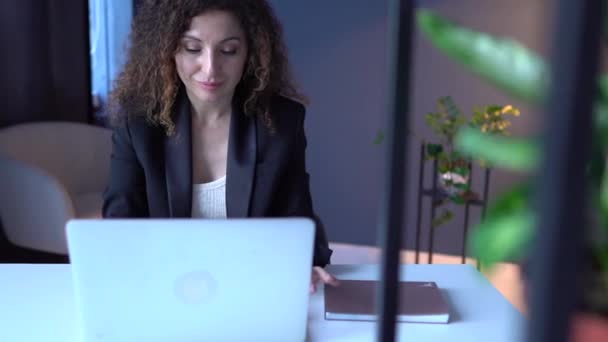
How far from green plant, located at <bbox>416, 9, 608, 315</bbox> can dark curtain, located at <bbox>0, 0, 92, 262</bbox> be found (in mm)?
3083

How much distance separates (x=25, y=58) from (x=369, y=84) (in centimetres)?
179

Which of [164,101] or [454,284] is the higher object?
[164,101]

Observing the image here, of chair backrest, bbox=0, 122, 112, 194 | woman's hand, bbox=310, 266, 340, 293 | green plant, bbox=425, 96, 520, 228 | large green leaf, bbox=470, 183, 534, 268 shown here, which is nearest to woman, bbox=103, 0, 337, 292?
woman's hand, bbox=310, 266, 340, 293

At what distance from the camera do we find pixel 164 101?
1.82 meters

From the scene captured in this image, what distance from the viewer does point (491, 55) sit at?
0.32 m

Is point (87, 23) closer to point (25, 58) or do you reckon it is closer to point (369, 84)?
point (25, 58)

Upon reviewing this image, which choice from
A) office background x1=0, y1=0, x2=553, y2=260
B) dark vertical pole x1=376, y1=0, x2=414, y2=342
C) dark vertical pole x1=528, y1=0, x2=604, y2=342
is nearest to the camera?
dark vertical pole x1=528, y1=0, x2=604, y2=342

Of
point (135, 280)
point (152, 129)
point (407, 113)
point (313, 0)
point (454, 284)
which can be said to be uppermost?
point (313, 0)

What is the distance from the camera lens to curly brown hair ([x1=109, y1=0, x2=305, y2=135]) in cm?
173

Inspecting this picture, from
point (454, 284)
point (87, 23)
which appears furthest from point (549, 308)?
point (87, 23)

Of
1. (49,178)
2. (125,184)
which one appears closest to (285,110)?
(125,184)

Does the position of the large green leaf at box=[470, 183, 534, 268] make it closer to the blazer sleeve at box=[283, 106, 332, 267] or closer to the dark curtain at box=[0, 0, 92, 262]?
the blazer sleeve at box=[283, 106, 332, 267]

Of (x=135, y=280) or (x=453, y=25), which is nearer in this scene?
(x=453, y=25)

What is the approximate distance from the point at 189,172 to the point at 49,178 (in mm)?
1265
